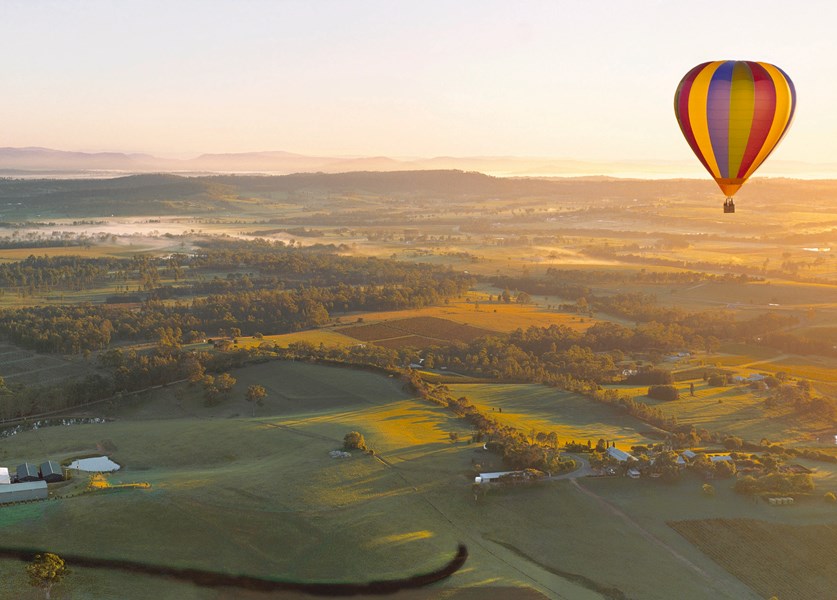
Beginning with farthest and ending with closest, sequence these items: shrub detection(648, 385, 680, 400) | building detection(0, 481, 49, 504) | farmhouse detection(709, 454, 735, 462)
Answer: shrub detection(648, 385, 680, 400), farmhouse detection(709, 454, 735, 462), building detection(0, 481, 49, 504)

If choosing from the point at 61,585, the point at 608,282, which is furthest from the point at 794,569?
the point at 608,282

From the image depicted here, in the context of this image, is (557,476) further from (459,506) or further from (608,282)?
(608,282)

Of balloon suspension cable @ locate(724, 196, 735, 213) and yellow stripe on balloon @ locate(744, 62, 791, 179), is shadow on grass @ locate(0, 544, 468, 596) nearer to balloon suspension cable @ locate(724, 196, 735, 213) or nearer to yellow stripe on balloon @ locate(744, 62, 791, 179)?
balloon suspension cable @ locate(724, 196, 735, 213)

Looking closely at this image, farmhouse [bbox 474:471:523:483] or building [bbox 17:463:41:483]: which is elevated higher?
building [bbox 17:463:41:483]

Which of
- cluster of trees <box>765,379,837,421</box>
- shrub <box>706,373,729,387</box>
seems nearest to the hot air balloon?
cluster of trees <box>765,379,837,421</box>

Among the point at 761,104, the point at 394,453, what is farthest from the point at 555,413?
the point at 761,104
